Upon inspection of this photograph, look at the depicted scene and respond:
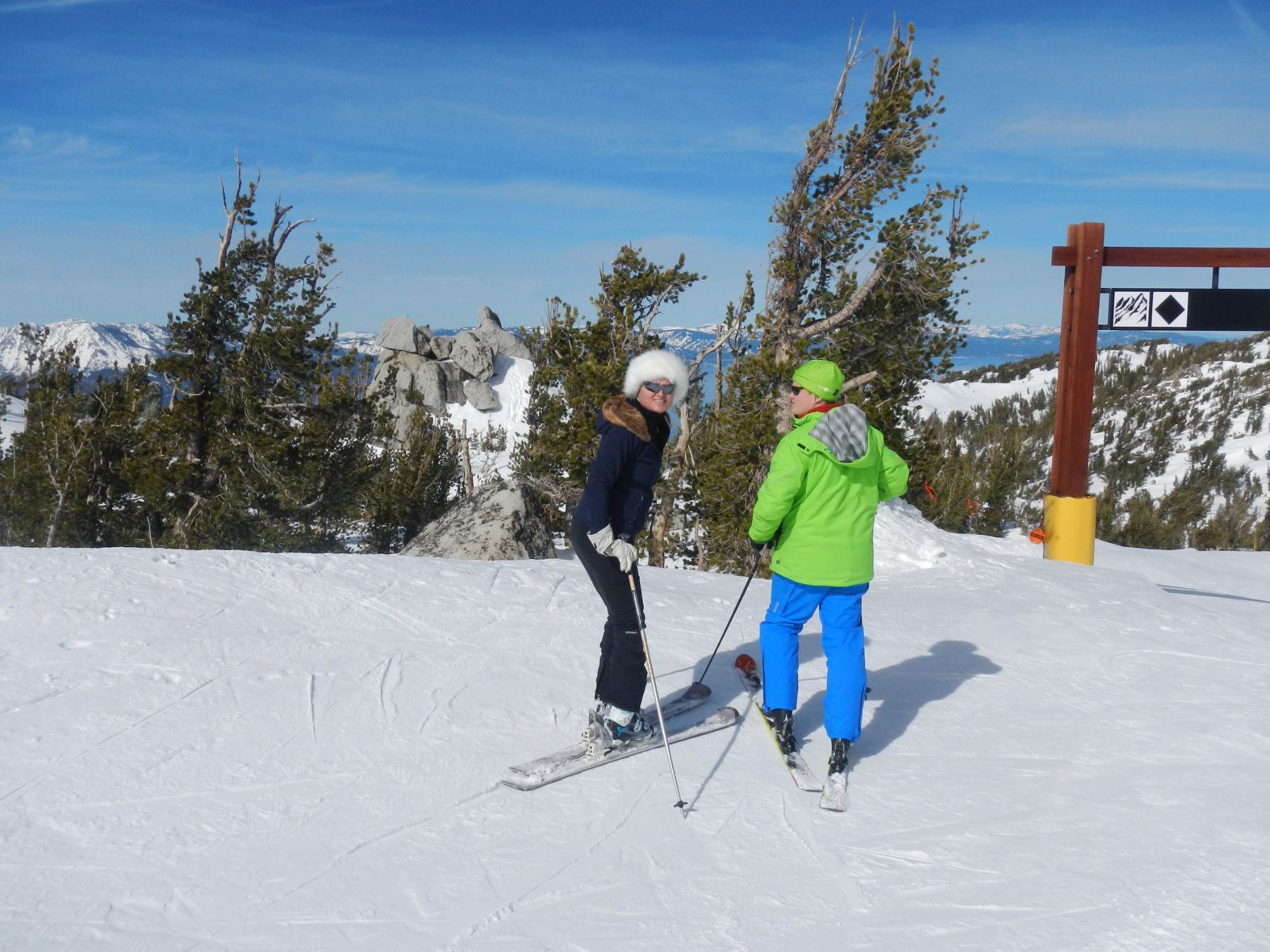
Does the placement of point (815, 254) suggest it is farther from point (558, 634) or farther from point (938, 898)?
point (938, 898)

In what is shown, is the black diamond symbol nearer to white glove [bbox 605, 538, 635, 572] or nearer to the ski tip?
the ski tip

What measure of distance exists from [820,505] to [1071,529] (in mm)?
6003

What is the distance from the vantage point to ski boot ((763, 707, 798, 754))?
369 cm

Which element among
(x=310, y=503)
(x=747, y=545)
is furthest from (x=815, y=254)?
(x=310, y=503)

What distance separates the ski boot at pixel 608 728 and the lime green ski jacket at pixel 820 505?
0.87 metres

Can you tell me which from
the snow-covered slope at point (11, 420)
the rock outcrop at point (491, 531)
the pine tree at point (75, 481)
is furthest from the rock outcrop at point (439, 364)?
the rock outcrop at point (491, 531)

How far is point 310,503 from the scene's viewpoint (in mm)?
17656

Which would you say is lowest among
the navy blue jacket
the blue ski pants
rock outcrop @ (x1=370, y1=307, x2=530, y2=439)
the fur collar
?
the blue ski pants

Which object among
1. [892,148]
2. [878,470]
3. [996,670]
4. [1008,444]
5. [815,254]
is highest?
[892,148]

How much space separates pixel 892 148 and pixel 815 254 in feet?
7.28

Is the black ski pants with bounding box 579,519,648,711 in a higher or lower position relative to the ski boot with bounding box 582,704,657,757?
higher

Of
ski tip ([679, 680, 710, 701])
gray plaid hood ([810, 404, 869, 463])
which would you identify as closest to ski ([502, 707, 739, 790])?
ski tip ([679, 680, 710, 701])

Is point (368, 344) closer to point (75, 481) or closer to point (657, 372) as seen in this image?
point (75, 481)

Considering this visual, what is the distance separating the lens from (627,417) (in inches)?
131
